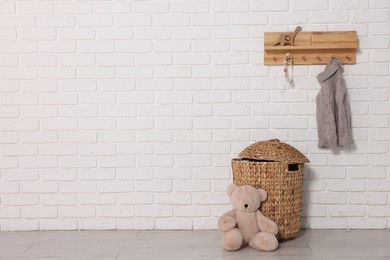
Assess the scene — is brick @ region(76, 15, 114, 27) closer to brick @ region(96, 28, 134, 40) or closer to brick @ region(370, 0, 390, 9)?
brick @ region(96, 28, 134, 40)

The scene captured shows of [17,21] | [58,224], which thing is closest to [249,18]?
[17,21]

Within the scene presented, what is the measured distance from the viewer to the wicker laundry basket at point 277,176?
2.50 metres

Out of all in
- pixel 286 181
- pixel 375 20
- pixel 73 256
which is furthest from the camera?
pixel 375 20

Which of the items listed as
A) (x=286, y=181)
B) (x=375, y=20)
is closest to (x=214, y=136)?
(x=286, y=181)

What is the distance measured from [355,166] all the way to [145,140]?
1.23 m

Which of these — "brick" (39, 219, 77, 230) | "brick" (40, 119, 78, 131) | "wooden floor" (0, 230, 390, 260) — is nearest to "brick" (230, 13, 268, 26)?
"brick" (40, 119, 78, 131)

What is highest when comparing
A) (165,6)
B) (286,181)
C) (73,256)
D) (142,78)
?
(165,6)

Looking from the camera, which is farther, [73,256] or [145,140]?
[145,140]

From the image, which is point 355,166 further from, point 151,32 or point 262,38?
point 151,32

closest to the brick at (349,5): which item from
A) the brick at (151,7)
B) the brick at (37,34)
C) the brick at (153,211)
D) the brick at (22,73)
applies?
the brick at (151,7)

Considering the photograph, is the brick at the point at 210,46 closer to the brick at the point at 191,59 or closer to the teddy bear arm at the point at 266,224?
the brick at the point at 191,59

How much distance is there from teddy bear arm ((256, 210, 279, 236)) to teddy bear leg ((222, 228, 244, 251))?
0.45 feet

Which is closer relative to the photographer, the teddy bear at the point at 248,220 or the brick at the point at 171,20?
the teddy bear at the point at 248,220

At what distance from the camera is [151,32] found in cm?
279
